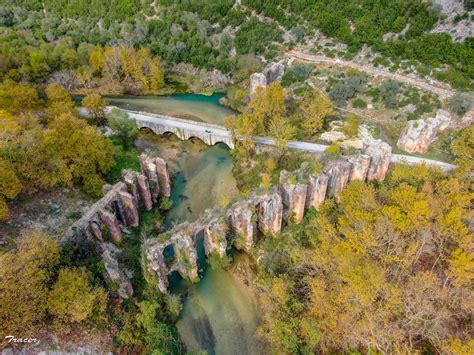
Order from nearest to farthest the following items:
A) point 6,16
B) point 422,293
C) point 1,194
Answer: point 422,293 < point 1,194 < point 6,16

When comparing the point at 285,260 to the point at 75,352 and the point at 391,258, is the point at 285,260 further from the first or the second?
the point at 75,352

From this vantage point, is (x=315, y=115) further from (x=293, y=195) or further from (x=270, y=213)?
(x=270, y=213)

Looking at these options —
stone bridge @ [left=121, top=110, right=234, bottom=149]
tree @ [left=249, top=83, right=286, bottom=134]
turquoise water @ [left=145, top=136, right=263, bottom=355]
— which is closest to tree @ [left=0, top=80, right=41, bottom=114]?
stone bridge @ [left=121, top=110, right=234, bottom=149]

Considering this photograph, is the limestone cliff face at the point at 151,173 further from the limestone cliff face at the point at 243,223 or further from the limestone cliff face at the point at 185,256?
the limestone cliff face at the point at 243,223

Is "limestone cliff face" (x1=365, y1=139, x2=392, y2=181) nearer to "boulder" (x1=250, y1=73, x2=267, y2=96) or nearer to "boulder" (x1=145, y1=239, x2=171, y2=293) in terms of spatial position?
"boulder" (x1=250, y1=73, x2=267, y2=96)

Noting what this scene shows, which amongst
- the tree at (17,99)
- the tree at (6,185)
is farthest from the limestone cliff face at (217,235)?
the tree at (17,99)

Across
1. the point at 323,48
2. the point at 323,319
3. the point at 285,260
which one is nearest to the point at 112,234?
the point at 285,260
